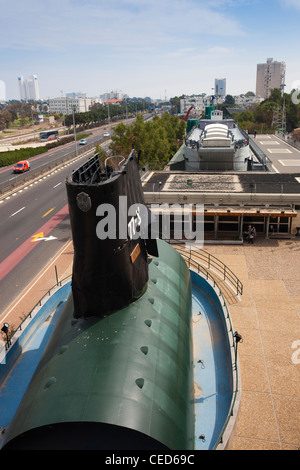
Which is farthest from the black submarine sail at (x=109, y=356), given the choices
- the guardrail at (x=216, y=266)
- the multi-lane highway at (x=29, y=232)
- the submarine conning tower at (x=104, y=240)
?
the multi-lane highway at (x=29, y=232)

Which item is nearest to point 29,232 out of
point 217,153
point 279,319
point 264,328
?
point 217,153

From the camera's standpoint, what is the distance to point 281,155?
2522 inches

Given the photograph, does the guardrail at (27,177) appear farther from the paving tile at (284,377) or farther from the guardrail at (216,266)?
the paving tile at (284,377)

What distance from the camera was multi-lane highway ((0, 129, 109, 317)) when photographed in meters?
28.3

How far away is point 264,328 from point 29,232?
26183mm

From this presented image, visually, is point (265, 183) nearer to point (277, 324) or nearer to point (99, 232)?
point (277, 324)

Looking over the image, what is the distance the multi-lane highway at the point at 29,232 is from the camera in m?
28.3

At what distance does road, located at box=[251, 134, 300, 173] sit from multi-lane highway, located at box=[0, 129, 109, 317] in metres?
29.8

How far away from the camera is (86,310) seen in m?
12.6

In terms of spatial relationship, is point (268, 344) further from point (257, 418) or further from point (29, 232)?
point (29, 232)

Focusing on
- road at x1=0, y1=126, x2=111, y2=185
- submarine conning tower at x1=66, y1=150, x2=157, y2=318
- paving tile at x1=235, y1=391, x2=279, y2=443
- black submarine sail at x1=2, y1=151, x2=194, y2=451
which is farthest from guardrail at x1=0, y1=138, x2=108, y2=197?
paving tile at x1=235, y1=391, x2=279, y2=443

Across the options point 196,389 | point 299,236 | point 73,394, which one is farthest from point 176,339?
point 299,236

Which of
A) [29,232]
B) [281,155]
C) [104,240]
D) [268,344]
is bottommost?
[268,344]

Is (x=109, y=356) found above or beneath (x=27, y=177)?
above
